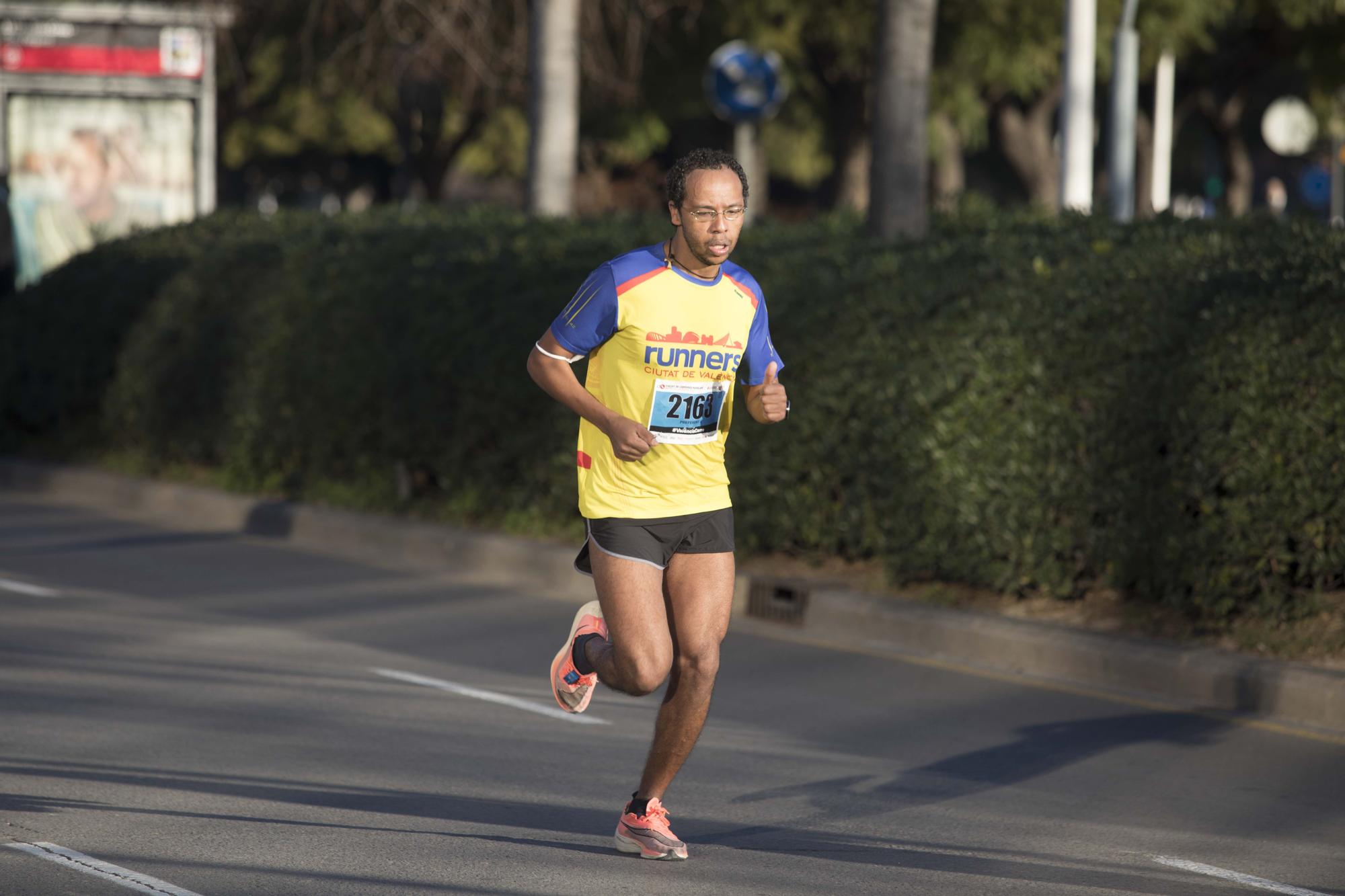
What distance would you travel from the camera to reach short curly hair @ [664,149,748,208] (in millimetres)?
5570

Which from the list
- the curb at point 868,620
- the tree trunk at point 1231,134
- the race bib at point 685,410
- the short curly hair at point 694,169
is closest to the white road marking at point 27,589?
the curb at point 868,620

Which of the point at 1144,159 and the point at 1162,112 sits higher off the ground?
the point at 1162,112

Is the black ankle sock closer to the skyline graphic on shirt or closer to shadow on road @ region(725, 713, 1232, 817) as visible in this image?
the skyline graphic on shirt

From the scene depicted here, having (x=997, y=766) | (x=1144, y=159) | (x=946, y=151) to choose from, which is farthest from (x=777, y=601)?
(x=1144, y=159)

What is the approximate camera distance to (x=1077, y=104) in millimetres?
13656

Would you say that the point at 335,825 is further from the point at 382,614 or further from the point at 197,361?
the point at 197,361

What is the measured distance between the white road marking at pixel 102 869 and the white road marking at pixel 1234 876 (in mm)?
2781

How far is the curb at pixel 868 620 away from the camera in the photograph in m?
8.20

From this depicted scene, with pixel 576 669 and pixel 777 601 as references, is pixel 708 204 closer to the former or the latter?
pixel 576 669

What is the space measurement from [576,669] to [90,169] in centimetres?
1610

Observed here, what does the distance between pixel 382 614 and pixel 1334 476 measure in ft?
15.4

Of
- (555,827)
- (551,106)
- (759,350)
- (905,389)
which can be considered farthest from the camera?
(551,106)

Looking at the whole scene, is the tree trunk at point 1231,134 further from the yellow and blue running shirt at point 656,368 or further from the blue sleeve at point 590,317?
the blue sleeve at point 590,317

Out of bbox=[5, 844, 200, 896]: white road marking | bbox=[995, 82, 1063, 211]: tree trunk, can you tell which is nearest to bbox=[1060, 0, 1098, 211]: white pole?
bbox=[5, 844, 200, 896]: white road marking
